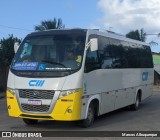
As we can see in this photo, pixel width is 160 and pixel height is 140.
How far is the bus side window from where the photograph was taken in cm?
1219

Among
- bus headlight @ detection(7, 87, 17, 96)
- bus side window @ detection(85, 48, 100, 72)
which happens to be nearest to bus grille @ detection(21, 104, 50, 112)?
bus headlight @ detection(7, 87, 17, 96)

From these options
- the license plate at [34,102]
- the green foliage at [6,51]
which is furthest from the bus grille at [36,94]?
the green foliage at [6,51]

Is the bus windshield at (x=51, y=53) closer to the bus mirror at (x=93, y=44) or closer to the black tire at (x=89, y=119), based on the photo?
the bus mirror at (x=93, y=44)

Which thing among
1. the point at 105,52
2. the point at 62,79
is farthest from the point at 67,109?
the point at 105,52

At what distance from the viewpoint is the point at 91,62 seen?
12.5m

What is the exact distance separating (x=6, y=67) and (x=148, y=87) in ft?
44.2

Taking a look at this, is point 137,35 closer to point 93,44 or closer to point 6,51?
point 6,51

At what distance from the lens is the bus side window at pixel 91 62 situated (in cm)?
1219

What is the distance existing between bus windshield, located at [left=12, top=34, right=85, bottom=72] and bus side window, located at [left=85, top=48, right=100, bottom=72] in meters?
0.31

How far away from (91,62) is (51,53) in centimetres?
128

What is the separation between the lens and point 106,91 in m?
14.0

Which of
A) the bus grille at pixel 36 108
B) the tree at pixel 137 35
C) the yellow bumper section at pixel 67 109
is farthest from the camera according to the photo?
the tree at pixel 137 35

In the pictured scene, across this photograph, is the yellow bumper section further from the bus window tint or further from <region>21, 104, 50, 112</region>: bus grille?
the bus window tint

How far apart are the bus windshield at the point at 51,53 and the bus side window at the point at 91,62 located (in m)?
0.31
